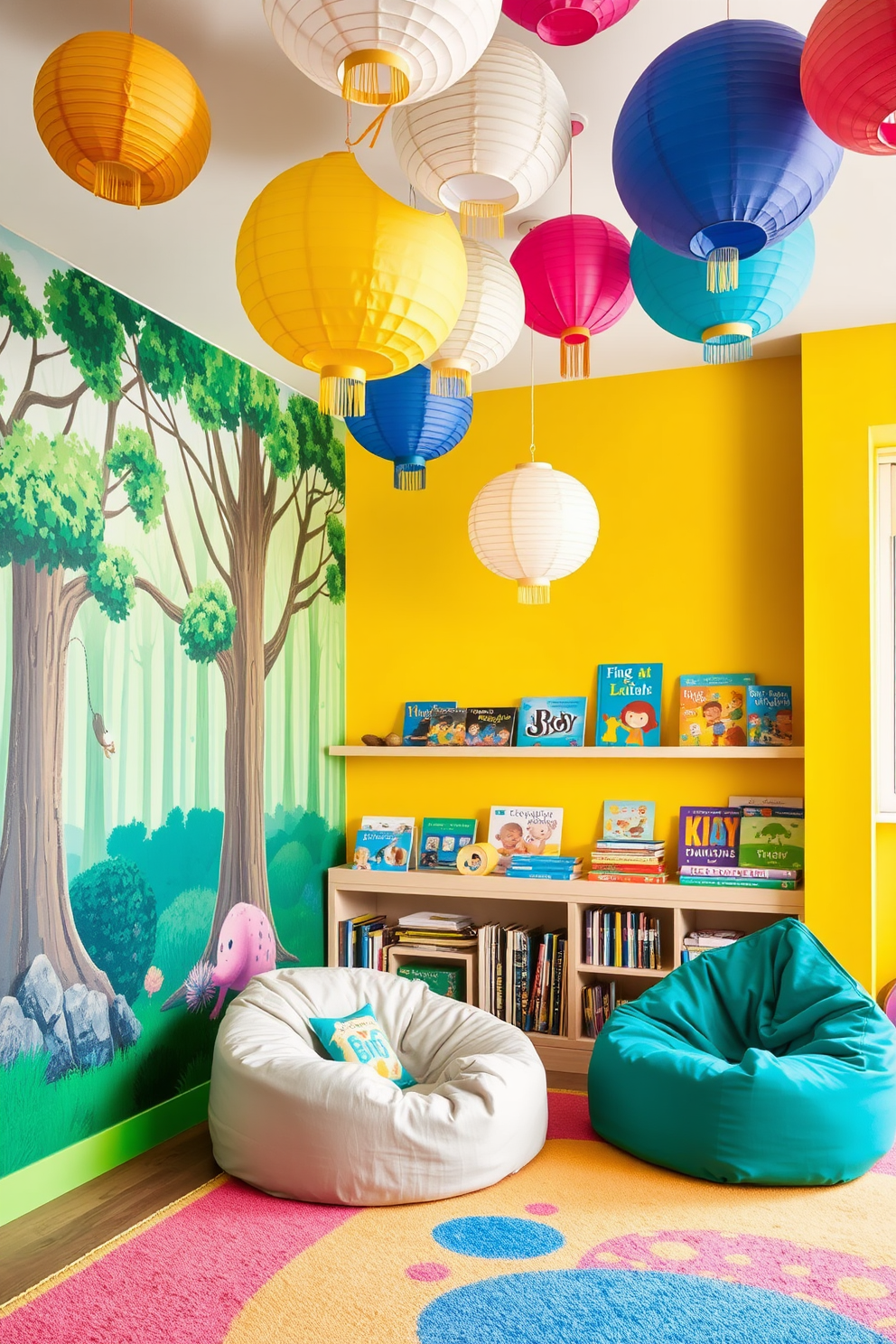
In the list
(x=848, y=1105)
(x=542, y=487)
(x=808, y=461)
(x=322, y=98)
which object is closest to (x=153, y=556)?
Result: (x=542, y=487)

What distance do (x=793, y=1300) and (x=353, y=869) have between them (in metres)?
2.53

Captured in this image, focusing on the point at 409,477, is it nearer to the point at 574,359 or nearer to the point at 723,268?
the point at 574,359

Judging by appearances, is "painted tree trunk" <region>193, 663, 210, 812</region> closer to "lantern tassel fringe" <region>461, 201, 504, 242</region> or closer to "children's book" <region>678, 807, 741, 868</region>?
"children's book" <region>678, 807, 741, 868</region>

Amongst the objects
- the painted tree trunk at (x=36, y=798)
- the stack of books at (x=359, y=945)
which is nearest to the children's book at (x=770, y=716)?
the stack of books at (x=359, y=945)

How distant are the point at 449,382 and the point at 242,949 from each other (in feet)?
8.31

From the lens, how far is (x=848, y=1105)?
2.84 m

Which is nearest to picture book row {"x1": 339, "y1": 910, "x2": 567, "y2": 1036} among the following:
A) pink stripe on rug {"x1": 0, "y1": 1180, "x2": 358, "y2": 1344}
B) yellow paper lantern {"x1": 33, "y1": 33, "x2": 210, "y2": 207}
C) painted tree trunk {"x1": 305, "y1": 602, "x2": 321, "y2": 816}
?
painted tree trunk {"x1": 305, "y1": 602, "x2": 321, "y2": 816}

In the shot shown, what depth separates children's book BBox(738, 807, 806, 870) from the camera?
3.96 m

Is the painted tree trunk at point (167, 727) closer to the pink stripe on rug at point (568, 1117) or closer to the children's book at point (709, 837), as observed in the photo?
the pink stripe on rug at point (568, 1117)

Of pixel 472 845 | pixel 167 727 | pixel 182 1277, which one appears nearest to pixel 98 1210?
pixel 182 1277

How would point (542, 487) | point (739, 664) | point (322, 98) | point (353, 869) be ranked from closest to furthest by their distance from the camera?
point (322, 98) < point (542, 487) < point (739, 664) < point (353, 869)

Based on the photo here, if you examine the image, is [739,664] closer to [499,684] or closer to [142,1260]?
[499,684]

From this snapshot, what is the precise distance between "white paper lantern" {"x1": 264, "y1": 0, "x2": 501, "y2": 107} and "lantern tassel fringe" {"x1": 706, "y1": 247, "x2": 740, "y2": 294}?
473 mm

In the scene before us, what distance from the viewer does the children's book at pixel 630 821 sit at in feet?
14.0
